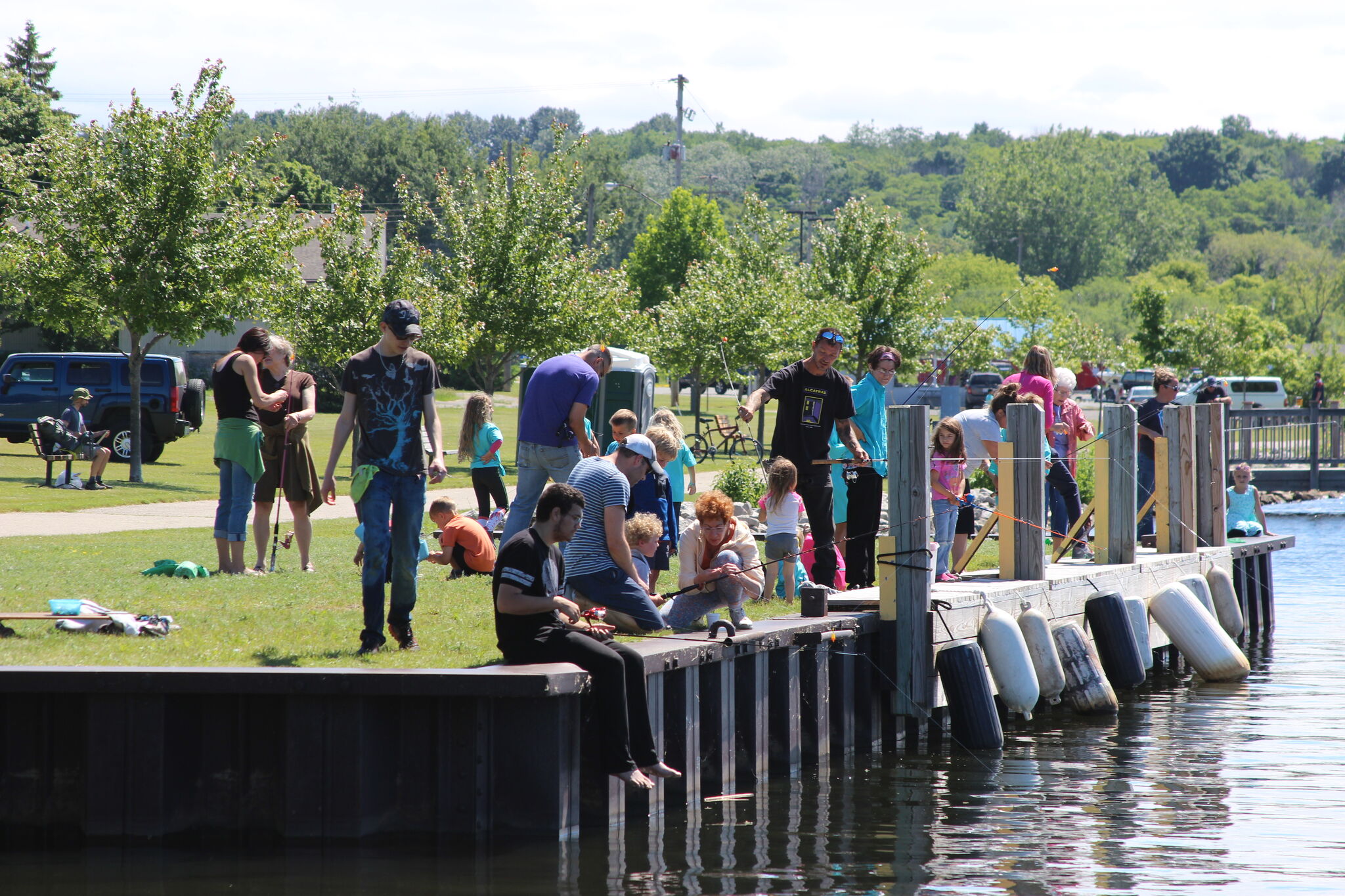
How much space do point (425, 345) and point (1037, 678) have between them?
20084 millimetres

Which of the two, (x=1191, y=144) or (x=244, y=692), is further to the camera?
(x=1191, y=144)

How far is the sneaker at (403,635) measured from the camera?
25.5 feet

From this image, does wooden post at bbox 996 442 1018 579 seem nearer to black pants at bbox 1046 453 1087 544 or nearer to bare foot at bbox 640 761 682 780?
black pants at bbox 1046 453 1087 544

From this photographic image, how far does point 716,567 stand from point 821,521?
7.57ft

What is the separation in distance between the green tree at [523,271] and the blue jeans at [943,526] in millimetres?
19272

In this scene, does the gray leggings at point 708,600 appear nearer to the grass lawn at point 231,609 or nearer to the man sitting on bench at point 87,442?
the grass lawn at point 231,609

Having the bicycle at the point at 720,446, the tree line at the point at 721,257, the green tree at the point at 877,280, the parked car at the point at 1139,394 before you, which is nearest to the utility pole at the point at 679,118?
the tree line at the point at 721,257

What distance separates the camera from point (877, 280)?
41.2 m

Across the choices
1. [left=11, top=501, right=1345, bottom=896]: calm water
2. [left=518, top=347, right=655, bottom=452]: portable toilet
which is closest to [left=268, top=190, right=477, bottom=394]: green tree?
[left=518, top=347, right=655, bottom=452]: portable toilet

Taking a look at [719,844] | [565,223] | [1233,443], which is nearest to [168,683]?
[719,844]

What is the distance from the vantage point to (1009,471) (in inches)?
425

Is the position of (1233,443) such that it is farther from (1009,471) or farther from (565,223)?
(1009,471)

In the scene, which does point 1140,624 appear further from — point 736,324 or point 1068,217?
point 1068,217

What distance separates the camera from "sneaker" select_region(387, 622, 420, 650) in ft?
25.5
